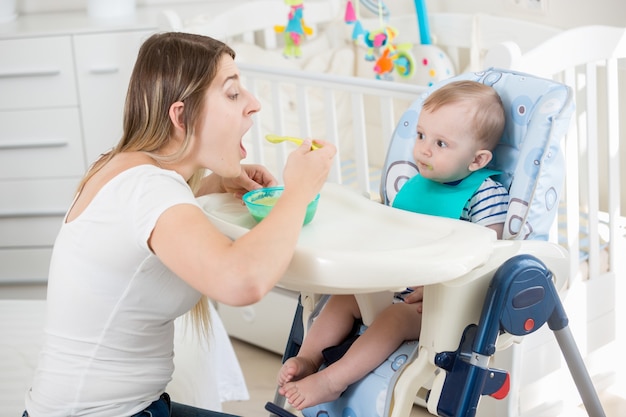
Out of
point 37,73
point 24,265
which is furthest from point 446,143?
point 24,265

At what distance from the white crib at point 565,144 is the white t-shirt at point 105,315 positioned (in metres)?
0.81

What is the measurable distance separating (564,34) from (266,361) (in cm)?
120

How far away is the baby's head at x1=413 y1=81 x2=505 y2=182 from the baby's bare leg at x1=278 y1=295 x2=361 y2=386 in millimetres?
263

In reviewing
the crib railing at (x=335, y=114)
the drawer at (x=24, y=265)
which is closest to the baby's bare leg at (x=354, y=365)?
the crib railing at (x=335, y=114)

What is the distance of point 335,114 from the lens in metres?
2.24

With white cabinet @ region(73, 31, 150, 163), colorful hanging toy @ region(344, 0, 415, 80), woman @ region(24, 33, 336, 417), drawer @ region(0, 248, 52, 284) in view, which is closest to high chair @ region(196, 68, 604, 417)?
woman @ region(24, 33, 336, 417)

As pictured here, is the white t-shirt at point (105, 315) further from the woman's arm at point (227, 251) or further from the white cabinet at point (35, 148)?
the white cabinet at point (35, 148)

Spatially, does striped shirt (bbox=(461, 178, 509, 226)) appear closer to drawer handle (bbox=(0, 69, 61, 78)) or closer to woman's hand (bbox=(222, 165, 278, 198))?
woman's hand (bbox=(222, 165, 278, 198))

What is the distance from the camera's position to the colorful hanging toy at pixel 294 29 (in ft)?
8.87

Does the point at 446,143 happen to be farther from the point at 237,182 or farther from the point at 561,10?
the point at 561,10

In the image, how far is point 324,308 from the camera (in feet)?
4.68

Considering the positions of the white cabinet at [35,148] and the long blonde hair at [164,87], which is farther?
the white cabinet at [35,148]

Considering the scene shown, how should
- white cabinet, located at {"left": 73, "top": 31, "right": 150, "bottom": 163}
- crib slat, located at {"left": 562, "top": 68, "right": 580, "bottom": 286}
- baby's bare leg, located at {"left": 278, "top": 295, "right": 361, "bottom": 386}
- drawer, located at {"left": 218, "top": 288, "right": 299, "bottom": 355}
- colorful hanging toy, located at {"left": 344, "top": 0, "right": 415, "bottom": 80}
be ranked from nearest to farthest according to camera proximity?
baby's bare leg, located at {"left": 278, "top": 295, "right": 361, "bottom": 386}
crib slat, located at {"left": 562, "top": 68, "right": 580, "bottom": 286}
drawer, located at {"left": 218, "top": 288, "right": 299, "bottom": 355}
colorful hanging toy, located at {"left": 344, "top": 0, "right": 415, "bottom": 80}
white cabinet, located at {"left": 73, "top": 31, "right": 150, "bottom": 163}

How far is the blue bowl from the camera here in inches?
47.9
